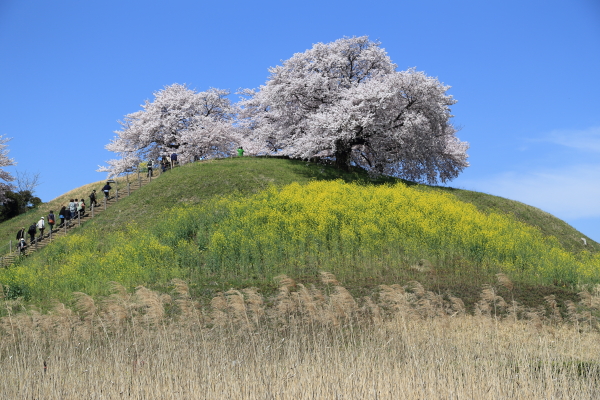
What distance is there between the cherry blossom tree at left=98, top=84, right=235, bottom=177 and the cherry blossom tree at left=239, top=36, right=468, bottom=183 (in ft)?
28.2

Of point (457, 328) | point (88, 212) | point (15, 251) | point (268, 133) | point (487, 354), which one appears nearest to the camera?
point (487, 354)

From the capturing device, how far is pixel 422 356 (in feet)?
37.1

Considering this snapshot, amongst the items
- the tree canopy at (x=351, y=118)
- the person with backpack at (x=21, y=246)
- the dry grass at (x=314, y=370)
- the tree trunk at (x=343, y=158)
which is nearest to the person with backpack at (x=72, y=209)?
the person with backpack at (x=21, y=246)

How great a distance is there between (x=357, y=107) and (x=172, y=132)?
25.1 meters

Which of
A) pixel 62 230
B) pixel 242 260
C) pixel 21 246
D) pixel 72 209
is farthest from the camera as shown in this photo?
pixel 72 209

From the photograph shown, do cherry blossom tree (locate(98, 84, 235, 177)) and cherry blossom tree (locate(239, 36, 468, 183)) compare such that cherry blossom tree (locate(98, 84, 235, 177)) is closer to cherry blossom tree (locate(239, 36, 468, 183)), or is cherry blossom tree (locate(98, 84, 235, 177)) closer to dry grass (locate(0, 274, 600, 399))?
cherry blossom tree (locate(239, 36, 468, 183))

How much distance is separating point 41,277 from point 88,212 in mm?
14057

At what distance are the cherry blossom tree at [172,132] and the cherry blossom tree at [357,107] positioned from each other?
28.2 feet

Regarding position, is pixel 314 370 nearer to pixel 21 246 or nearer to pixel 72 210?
pixel 21 246

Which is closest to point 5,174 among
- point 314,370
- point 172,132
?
point 172,132

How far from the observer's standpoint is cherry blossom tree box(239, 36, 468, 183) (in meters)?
38.6

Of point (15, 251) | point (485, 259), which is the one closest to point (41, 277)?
point (15, 251)

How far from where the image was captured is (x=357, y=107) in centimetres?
3803

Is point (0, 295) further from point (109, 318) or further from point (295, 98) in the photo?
point (295, 98)
